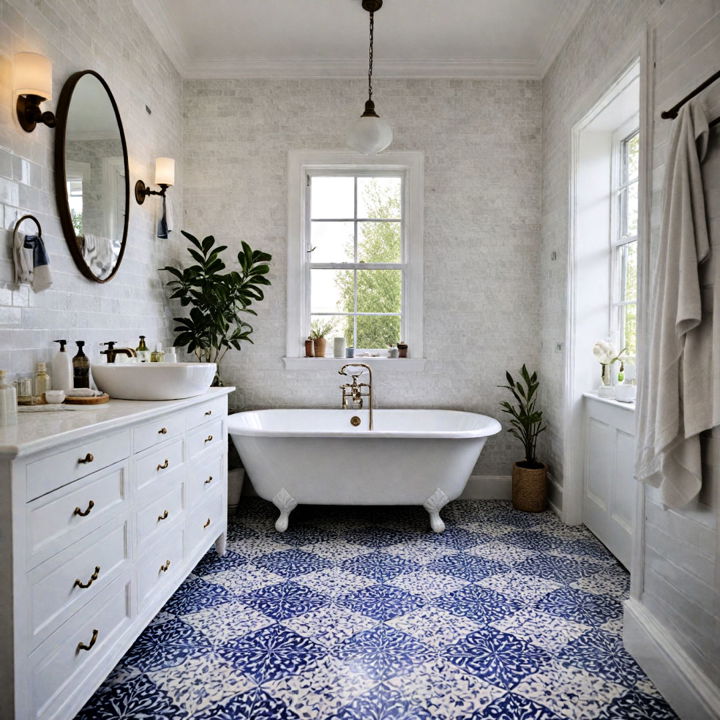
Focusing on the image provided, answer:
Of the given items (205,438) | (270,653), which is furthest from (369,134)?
(270,653)

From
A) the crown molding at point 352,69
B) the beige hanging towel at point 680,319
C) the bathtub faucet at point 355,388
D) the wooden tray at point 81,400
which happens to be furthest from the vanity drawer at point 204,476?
the crown molding at point 352,69

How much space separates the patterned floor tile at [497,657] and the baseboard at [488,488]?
1.73 meters

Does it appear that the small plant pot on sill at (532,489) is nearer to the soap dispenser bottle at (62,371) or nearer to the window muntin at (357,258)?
the window muntin at (357,258)

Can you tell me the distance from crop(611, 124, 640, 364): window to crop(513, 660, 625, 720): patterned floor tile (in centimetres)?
177

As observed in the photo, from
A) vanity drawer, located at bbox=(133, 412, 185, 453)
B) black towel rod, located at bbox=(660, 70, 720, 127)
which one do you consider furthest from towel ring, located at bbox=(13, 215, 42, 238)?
black towel rod, located at bbox=(660, 70, 720, 127)

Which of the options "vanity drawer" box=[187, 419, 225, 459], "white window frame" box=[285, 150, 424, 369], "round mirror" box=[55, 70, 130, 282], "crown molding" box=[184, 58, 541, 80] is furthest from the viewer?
"white window frame" box=[285, 150, 424, 369]

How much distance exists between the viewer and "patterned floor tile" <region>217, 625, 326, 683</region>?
1860mm

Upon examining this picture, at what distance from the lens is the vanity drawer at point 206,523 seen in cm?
236

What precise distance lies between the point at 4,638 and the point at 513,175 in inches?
148

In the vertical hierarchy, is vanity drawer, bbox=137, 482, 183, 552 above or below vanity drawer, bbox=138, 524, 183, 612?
above

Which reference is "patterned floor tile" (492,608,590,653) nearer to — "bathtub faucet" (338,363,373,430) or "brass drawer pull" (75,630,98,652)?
"brass drawer pull" (75,630,98,652)

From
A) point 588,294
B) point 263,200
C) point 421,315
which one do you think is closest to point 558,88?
point 588,294

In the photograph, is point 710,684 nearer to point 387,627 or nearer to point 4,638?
point 387,627

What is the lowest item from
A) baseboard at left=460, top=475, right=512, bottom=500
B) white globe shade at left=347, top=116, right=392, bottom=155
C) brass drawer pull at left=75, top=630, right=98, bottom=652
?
baseboard at left=460, top=475, right=512, bottom=500
